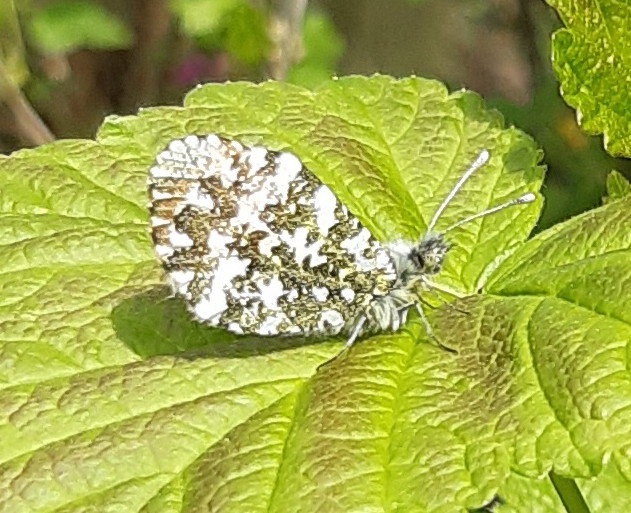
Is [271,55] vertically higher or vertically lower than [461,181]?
higher

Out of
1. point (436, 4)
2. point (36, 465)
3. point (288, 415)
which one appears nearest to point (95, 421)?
point (36, 465)

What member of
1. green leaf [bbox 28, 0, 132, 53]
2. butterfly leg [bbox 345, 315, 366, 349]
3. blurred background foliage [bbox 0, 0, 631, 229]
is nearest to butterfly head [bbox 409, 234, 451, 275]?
butterfly leg [bbox 345, 315, 366, 349]

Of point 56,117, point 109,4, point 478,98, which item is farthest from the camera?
point 109,4

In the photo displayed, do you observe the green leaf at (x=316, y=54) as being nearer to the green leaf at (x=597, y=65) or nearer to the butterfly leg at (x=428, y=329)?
the green leaf at (x=597, y=65)

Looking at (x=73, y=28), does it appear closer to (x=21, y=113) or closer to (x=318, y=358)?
(x=21, y=113)

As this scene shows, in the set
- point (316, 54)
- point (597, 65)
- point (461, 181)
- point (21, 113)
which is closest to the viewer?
point (597, 65)

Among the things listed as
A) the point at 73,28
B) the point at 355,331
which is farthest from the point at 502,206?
the point at 73,28

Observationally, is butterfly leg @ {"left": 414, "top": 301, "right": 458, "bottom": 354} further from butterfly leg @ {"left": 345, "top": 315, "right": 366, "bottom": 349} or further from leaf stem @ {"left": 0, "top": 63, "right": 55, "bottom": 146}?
leaf stem @ {"left": 0, "top": 63, "right": 55, "bottom": 146}

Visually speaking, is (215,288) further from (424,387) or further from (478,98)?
(478,98)

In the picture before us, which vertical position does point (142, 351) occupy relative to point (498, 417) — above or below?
above
